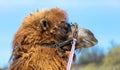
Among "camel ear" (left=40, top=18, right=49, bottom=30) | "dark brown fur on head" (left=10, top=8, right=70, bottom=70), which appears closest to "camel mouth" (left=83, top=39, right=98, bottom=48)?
"dark brown fur on head" (left=10, top=8, right=70, bottom=70)

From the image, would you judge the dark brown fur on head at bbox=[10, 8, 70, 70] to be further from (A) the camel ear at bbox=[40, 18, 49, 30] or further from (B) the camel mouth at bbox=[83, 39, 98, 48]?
(B) the camel mouth at bbox=[83, 39, 98, 48]

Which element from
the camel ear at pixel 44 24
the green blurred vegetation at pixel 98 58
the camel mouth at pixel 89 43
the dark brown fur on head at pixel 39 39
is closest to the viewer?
the dark brown fur on head at pixel 39 39

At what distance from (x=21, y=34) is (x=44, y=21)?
40cm

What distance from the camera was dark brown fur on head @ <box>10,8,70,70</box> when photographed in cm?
873

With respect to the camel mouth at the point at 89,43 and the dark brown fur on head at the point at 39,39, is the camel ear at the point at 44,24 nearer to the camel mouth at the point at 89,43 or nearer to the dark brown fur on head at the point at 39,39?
the dark brown fur on head at the point at 39,39

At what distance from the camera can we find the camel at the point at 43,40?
8750 mm

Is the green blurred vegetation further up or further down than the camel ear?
further down

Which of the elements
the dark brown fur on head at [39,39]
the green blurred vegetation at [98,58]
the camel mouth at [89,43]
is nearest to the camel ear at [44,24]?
the dark brown fur on head at [39,39]

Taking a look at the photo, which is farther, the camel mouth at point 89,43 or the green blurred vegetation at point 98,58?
the green blurred vegetation at point 98,58

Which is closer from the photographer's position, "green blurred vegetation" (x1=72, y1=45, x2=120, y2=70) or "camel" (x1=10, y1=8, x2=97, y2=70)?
"camel" (x1=10, y1=8, x2=97, y2=70)

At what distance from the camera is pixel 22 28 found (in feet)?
29.6

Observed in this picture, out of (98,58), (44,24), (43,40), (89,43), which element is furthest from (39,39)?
(98,58)

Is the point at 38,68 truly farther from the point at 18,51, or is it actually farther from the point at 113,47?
the point at 113,47

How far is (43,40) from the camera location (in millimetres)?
9016
